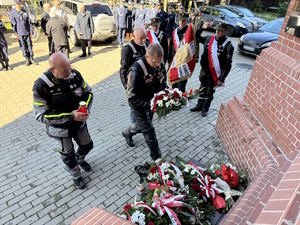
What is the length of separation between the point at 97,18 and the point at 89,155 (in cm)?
803

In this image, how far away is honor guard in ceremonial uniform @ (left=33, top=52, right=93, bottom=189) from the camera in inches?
107

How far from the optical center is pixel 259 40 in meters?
9.77

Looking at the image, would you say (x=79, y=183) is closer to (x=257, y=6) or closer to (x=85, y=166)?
(x=85, y=166)

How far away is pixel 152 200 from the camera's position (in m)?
2.56

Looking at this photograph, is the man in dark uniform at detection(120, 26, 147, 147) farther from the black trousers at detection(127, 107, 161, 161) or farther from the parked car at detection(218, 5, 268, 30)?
the parked car at detection(218, 5, 268, 30)

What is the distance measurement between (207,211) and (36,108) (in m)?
2.44

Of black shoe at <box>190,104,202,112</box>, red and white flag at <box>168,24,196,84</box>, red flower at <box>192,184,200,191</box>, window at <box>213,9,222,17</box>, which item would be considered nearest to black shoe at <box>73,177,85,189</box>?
red flower at <box>192,184,200,191</box>

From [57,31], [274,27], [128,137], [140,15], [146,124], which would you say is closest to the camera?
[146,124]

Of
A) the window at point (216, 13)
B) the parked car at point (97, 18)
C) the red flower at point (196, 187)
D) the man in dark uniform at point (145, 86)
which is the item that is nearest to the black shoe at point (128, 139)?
the man in dark uniform at point (145, 86)

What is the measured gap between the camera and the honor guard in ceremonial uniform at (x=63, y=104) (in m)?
2.73

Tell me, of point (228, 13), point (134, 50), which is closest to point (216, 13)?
point (228, 13)

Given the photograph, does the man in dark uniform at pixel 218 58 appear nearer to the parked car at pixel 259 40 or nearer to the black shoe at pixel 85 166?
the black shoe at pixel 85 166

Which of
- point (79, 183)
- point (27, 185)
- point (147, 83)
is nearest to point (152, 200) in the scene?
point (79, 183)

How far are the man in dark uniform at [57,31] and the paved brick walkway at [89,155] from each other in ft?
5.54
